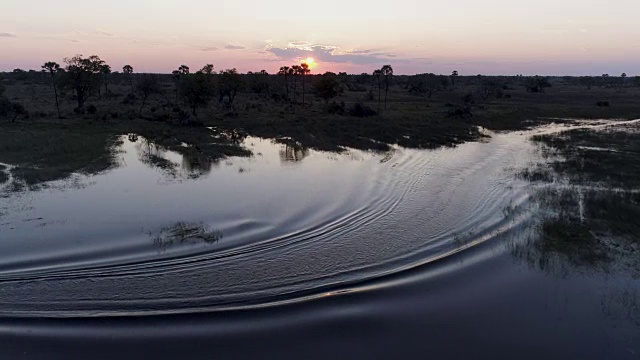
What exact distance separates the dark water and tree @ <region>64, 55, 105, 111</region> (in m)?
40.1

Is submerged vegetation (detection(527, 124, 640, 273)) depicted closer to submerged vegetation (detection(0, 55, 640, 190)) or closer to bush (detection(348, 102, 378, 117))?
submerged vegetation (detection(0, 55, 640, 190))

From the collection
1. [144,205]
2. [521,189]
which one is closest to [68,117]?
[144,205]

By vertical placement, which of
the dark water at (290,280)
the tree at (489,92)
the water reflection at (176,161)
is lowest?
the dark water at (290,280)

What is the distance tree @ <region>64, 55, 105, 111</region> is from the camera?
5934 cm

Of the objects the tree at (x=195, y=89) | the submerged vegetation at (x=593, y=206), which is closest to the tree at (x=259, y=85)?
the tree at (x=195, y=89)

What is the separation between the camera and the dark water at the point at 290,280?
11.4m

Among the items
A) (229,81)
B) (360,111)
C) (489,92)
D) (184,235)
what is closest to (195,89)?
(229,81)

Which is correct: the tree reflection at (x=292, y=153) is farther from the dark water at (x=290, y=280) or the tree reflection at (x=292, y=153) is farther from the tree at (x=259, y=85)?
the tree at (x=259, y=85)

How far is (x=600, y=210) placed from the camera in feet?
67.8

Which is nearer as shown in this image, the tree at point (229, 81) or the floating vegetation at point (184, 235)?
the floating vegetation at point (184, 235)

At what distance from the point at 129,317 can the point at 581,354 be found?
10.6 metres

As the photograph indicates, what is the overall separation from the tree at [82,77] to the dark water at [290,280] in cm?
4007

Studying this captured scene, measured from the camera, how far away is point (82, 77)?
196 feet

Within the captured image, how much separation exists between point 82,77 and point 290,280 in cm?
5533
